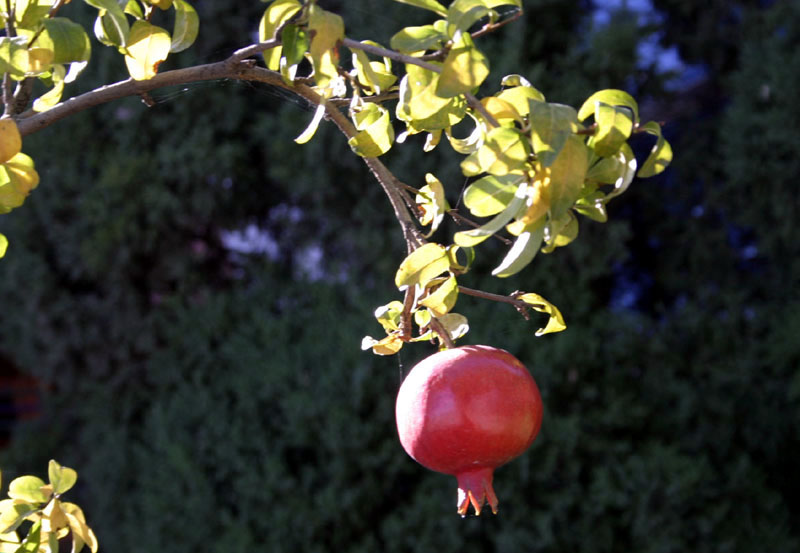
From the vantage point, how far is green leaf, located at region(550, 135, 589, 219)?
1.99 ft

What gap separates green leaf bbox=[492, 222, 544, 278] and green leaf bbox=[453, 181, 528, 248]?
26 mm

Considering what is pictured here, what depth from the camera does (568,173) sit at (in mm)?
608

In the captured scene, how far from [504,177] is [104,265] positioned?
2161 millimetres

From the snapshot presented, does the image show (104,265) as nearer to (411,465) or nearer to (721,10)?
(411,465)

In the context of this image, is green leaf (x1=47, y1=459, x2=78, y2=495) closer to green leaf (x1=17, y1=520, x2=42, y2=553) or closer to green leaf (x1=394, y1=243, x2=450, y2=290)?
green leaf (x1=17, y1=520, x2=42, y2=553)

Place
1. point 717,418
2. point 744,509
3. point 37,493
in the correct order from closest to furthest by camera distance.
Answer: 1. point 37,493
2. point 744,509
3. point 717,418

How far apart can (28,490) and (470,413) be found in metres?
0.54

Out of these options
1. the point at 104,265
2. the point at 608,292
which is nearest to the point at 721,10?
the point at 608,292

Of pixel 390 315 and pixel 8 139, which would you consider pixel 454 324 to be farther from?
pixel 8 139

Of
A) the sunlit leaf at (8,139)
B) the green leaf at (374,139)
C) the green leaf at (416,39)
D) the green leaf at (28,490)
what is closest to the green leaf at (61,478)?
the green leaf at (28,490)

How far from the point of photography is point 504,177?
654mm

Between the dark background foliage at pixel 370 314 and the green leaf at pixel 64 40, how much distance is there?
4.64ft

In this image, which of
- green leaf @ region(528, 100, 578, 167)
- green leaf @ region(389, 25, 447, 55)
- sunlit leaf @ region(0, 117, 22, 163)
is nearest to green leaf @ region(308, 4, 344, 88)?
green leaf @ region(389, 25, 447, 55)

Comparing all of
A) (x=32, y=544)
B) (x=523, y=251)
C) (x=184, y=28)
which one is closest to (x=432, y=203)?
(x=523, y=251)
